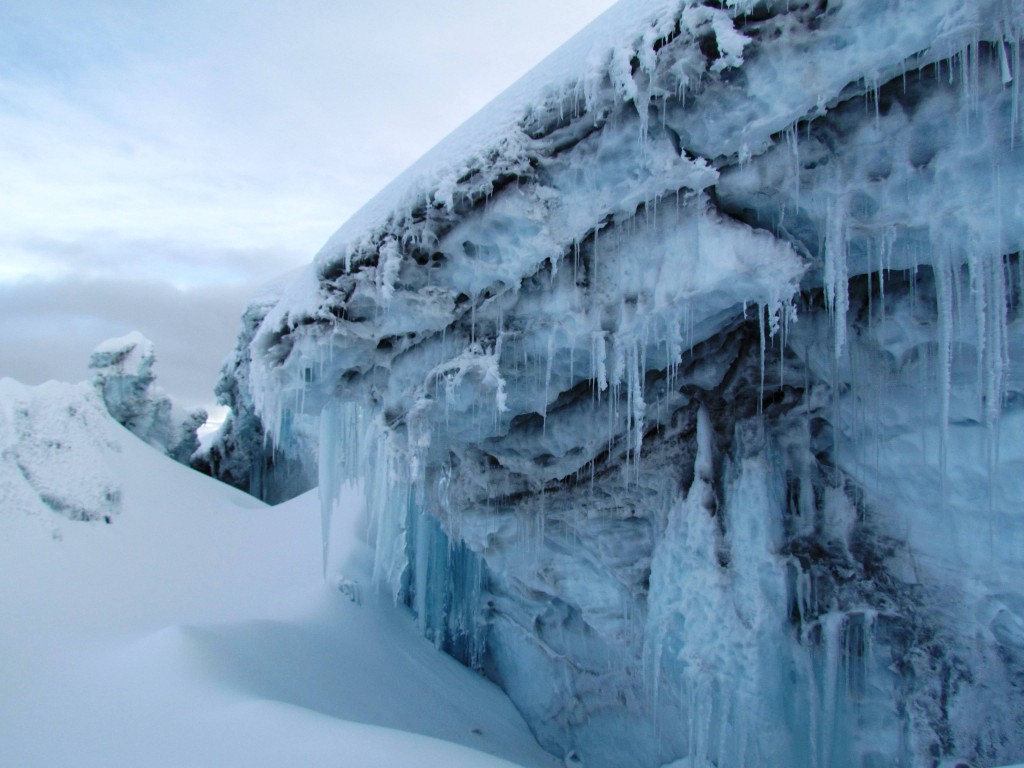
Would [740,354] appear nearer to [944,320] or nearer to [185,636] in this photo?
[944,320]

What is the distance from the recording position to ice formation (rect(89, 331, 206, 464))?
49.8ft

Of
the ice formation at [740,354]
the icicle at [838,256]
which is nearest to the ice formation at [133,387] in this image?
the ice formation at [740,354]

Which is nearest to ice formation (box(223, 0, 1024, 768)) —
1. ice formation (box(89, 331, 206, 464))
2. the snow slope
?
the snow slope

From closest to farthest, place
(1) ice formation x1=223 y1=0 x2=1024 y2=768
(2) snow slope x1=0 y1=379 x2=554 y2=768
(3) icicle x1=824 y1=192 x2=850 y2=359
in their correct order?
(1) ice formation x1=223 y1=0 x2=1024 y2=768 < (3) icicle x1=824 y1=192 x2=850 y2=359 < (2) snow slope x1=0 y1=379 x2=554 y2=768

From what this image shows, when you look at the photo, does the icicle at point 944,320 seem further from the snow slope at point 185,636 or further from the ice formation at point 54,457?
the ice formation at point 54,457

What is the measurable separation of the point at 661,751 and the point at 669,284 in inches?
185

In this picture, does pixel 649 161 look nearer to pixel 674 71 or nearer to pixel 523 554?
pixel 674 71

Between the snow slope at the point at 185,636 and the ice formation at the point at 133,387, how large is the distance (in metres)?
2.96

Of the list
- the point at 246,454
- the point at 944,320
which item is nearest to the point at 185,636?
the point at 944,320

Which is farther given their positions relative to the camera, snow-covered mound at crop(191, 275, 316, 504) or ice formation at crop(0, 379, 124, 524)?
snow-covered mound at crop(191, 275, 316, 504)

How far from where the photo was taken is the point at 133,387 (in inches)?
609

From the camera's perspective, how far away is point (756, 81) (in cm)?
367

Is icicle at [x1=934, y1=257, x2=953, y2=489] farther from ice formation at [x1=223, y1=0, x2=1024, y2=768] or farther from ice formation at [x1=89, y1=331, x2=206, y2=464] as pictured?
ice formation at [x1=89, y1=331, x2=206, y2=464]

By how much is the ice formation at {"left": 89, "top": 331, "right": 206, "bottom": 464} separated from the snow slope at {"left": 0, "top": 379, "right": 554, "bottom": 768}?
9.72 feet
